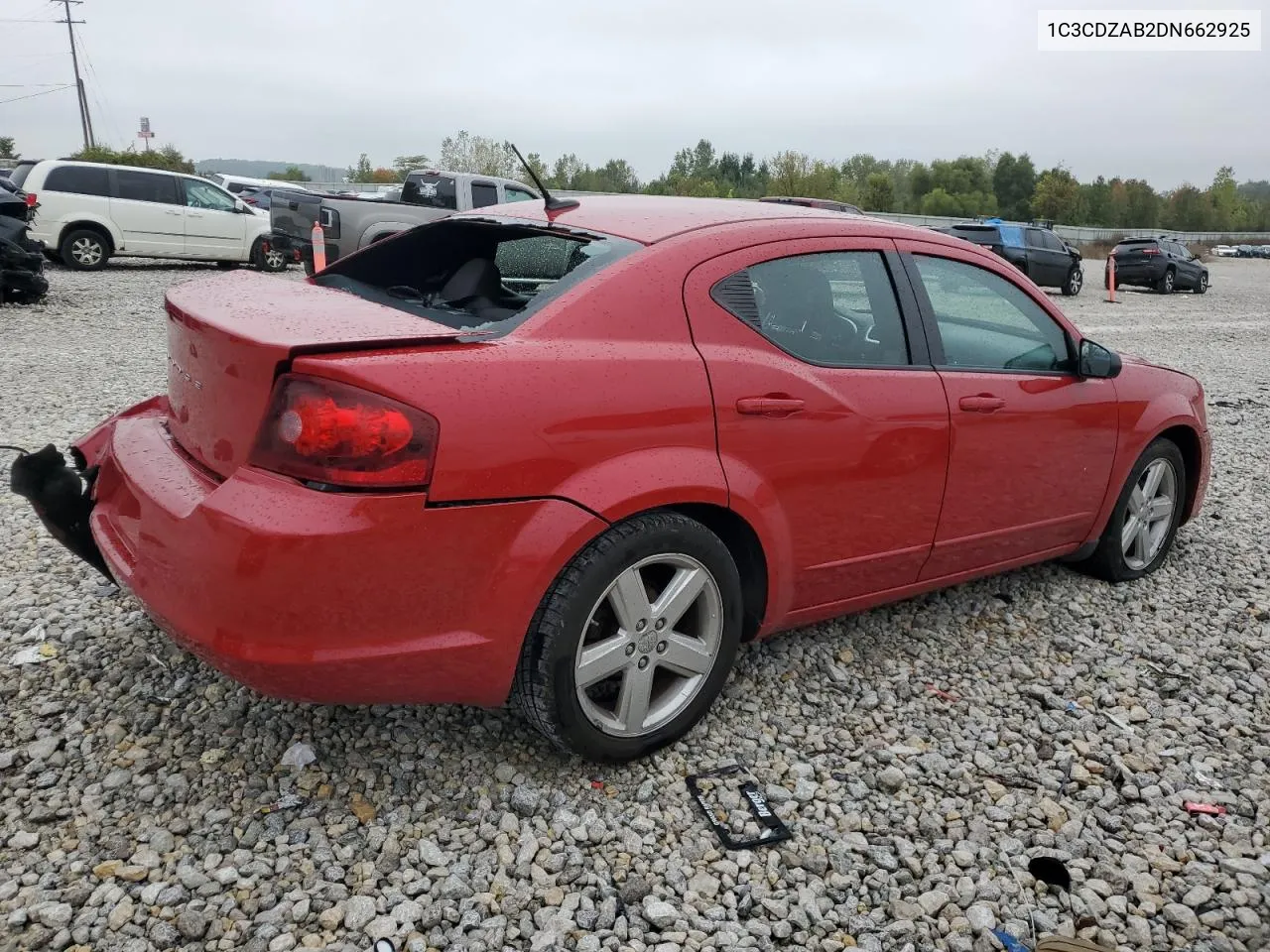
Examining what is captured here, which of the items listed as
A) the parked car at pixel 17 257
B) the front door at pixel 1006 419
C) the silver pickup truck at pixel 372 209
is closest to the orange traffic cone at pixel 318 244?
the silver pickup truck at pixel 372 209

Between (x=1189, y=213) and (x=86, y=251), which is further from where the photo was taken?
(x=1189, y=213)

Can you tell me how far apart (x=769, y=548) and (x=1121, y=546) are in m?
2.26

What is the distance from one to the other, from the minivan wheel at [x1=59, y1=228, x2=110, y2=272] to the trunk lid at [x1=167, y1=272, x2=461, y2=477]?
14.9 m

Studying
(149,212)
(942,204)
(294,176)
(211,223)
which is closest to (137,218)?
(149,212)

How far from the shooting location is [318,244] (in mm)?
12961

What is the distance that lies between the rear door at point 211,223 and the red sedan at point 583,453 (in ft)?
48.9

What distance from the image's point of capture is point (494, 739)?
2930 mm

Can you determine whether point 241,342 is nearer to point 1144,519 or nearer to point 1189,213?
point 1144,519

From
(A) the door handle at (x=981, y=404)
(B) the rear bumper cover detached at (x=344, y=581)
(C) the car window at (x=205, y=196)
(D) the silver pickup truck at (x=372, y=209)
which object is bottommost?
(B) the rear bumper cover detached at (x=344, y=581)

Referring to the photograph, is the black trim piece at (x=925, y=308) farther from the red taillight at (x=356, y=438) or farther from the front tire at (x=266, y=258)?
the front tire at (x=266, y=258)

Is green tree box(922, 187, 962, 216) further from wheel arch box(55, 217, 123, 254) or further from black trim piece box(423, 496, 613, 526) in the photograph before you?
black trim piece box(423, 496, 613, 526)

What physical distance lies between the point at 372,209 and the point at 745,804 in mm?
11990

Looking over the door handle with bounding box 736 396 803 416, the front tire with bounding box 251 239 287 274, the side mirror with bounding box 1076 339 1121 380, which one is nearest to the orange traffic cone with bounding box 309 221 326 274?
the front tire with bounding box 251 239 287 274

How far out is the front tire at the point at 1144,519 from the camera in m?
4.29
